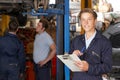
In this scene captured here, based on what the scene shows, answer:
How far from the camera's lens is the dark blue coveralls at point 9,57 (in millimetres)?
4977

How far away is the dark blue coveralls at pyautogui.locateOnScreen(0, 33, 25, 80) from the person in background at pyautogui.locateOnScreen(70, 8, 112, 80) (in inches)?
80.8

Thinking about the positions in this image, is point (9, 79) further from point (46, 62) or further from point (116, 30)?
point (116, 30)

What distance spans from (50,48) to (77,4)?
3.86 m

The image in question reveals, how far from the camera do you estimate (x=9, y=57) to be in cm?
500

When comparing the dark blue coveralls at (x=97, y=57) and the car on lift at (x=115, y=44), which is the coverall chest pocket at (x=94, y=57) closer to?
the dark blue coveralls at (x=97, y=57)

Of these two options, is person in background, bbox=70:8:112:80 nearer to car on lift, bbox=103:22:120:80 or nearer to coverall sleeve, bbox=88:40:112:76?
coverall sleeve, bbox=88:40:112:76

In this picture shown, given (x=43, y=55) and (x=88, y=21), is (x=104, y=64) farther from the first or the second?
(x=43, y=55)

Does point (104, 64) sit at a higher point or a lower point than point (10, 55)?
higher

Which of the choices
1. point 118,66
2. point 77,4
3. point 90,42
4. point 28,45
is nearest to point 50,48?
point 118,66

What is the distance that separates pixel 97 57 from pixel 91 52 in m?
0.08

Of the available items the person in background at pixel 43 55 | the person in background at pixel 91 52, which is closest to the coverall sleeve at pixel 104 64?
the person in background at pixel 91 52

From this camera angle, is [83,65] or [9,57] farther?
[9,57]

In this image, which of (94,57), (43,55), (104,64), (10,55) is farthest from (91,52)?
(43,55)

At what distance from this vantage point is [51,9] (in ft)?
15.4
